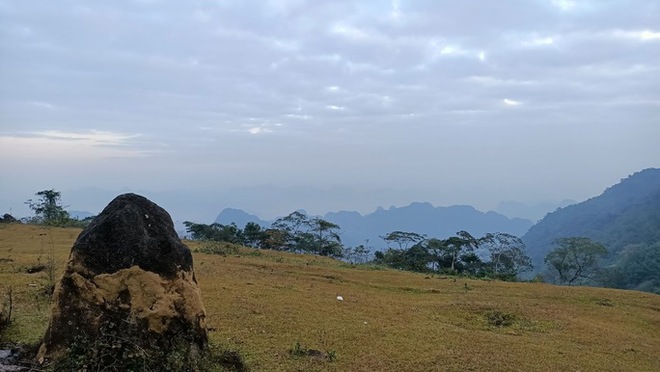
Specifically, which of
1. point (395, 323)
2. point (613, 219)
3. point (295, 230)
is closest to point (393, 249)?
Answer: point (295, 230)

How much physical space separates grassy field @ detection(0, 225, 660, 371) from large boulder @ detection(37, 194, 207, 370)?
1436 millimetres

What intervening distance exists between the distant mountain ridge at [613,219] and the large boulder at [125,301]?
82.5 meters

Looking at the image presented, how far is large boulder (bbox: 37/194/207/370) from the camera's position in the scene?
6688 millimetres

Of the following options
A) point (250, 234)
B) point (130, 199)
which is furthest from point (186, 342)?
point (250, 234)

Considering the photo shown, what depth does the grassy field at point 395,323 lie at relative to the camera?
888cm

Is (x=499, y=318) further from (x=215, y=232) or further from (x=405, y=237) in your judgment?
(x=405, y=237)

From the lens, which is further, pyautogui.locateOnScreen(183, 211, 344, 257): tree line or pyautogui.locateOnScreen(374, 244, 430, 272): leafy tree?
pyautogui.locateOnScreen(183, 211, 344, 257): tree line

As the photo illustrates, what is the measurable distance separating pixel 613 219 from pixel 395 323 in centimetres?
11994

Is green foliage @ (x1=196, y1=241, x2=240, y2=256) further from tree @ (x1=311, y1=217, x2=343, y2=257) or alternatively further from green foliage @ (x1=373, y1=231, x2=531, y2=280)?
tree @ (x1=311, y1=217, x2=343, y2=257)

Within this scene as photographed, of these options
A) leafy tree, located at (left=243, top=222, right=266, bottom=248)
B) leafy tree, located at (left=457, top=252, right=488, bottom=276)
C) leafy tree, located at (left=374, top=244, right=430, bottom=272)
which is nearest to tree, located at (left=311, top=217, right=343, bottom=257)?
leafy tree, located at (left=374, top=244, right=430, bottom=272)

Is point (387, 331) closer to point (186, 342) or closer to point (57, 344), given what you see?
point (186, 342)

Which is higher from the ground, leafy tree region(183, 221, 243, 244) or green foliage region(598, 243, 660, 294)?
leafy tree region(183, 221, 243, 244)

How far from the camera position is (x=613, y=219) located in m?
114

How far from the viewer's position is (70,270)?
7.07 meters
